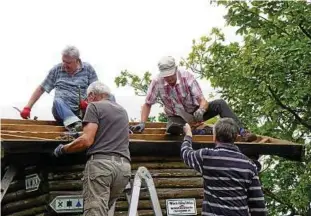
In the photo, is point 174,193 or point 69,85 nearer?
point 174,193

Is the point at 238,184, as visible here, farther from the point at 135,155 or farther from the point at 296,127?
the point at 296,127

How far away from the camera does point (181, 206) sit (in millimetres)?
7633

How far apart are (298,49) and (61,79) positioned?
20.8 ft

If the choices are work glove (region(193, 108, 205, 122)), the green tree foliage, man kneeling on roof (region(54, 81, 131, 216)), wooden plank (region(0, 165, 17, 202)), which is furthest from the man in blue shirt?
the green tree foliage

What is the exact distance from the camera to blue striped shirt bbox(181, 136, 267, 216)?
566cm

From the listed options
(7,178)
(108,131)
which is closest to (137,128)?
(108,131)

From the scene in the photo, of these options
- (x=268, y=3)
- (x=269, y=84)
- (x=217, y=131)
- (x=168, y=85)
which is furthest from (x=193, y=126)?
(x=268, y=3)

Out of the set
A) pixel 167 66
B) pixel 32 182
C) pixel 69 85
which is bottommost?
pixel 32 182

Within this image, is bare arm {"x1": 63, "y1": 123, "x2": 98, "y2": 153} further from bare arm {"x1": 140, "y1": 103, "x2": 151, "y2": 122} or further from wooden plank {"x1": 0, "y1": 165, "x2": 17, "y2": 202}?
bare arm {"x1": 140, "y1": 103, "x2": 151, "y2": 122}

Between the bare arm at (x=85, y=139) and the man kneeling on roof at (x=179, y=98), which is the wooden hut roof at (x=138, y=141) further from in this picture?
the bare arm at (x=85, y=139)

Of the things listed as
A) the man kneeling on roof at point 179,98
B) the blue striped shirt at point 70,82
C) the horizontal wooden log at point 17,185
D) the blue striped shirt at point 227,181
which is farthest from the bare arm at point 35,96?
the blue striped shirt at point 227,181

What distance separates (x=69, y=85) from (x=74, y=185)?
1601 mm

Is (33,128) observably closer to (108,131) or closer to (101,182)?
(108,131)

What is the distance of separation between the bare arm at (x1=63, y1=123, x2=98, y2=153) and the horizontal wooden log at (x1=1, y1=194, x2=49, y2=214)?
107 centimetres
